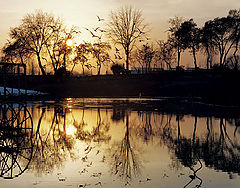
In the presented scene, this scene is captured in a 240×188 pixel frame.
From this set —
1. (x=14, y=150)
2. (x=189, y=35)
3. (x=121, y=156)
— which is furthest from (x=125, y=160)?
(x=189, y=35)

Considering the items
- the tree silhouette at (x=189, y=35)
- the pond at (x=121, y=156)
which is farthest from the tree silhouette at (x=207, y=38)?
the pond at (x=121, y=156)

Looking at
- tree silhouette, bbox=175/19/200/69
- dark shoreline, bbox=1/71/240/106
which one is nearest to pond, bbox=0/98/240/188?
dark shoreline, bbox=1/71/240/106

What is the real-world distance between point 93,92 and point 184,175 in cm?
6822

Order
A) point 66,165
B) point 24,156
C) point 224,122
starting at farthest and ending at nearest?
point 224,122
point 24,156
point 66,165

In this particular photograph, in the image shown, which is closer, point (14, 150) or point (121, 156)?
point (121, 156)

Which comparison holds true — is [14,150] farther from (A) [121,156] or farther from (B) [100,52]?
(B) [100,52]

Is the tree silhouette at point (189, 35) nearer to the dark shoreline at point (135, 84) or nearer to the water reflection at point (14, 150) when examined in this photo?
the dark shoreline at point (135, 84)

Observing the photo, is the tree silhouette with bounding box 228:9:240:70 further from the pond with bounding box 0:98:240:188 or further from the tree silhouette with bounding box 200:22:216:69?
the pond with bounding box 0:98:240:188

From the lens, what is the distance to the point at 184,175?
33.3ft

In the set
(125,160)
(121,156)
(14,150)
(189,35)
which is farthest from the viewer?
(189,35)

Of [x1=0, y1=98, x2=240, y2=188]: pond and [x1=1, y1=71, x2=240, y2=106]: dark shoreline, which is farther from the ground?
[x1=1, y1=71, x2=240, y2=106]: dark shoreline

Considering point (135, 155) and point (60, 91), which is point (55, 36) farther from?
point (135, 155)

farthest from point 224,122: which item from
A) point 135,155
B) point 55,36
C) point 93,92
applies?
point 55,36

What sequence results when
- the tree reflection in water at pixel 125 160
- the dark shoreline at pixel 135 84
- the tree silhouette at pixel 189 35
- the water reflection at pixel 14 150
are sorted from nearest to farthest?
the tree reflection in water at pixel 125 160, the water reflection at pixel 14 150, the dark shoreline at pixel 135 84, the tree silhouette at pixel 189 35
